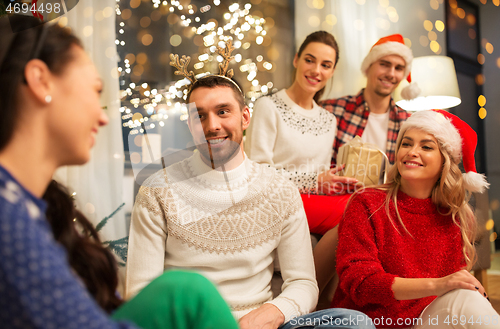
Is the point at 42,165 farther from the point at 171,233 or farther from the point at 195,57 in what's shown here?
the point at 195,57

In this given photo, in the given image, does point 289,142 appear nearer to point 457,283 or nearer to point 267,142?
point 267,142

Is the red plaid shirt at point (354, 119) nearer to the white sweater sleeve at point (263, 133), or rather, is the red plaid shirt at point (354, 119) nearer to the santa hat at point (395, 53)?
the santa hat at point (395, 53)

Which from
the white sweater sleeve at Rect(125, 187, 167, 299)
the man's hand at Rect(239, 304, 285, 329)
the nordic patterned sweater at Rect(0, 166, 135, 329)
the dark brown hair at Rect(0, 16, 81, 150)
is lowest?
the man's hand at Rect(239, 304, 285, 329)

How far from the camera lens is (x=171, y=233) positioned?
862 millimetres

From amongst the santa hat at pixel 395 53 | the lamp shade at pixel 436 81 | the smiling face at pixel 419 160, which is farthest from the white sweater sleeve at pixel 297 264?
the lamp shade at pixel 436 81

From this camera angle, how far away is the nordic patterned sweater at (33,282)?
28 centimetres

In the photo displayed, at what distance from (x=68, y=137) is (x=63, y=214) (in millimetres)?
140

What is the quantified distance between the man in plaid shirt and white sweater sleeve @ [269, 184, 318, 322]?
0.78 metres

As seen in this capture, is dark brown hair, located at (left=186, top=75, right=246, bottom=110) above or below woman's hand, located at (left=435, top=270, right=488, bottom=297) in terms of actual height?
above

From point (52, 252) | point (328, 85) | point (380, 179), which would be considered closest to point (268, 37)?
point (328, 85)

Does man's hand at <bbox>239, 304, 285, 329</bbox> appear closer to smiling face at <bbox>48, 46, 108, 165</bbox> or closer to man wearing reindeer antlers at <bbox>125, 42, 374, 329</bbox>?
man wearing reindeer antlers at <bbox>125, 42, 374, 329</bbox>

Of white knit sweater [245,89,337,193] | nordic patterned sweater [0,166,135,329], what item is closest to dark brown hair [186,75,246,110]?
white knit sweater [245,89,337,193]

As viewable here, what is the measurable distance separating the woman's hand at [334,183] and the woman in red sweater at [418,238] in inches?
10.3

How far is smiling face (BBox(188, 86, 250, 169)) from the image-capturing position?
917mm
